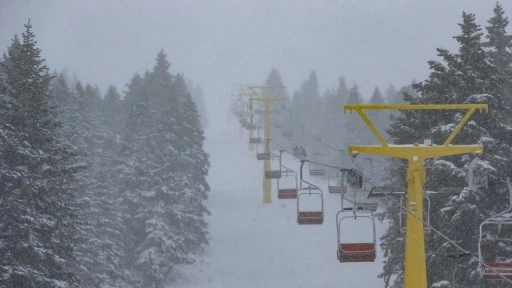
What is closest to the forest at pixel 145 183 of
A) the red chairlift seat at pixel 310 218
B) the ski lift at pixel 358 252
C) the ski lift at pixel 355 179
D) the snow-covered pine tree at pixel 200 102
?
the ski lift at pixel 358 252

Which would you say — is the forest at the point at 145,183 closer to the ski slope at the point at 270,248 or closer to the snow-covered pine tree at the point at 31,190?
the snow-covered pine tree at the point at 31,190

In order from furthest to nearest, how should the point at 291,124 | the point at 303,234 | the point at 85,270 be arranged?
1. the point at 291,124
2. the point at 303,234
3. the point at 85,270

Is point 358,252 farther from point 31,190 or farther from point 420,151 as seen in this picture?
point 31,190

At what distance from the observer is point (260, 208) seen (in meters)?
49.3

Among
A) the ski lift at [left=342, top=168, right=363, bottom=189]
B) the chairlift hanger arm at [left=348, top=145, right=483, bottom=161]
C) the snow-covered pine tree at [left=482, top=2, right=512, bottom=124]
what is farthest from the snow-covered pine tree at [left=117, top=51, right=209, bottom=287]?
the ski lift at [left=342, top=168, right=363, bottom=189]

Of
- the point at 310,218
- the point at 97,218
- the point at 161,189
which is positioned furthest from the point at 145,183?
the point at 310,218

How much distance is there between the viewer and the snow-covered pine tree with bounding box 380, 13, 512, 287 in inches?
701

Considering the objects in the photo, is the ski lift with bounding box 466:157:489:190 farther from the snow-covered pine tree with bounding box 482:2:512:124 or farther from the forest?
the snow-covered pine tree with bounding box 482:2:512:124

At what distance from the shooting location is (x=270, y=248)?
1559 inches

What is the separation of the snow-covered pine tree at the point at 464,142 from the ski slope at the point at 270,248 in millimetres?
14153

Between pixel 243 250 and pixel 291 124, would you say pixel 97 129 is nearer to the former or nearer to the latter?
pixel 243 250

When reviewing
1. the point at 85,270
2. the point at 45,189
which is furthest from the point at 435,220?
the point at 85,270

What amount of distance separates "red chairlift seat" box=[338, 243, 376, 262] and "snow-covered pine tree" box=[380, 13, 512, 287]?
4.42m

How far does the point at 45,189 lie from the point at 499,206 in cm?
1335
